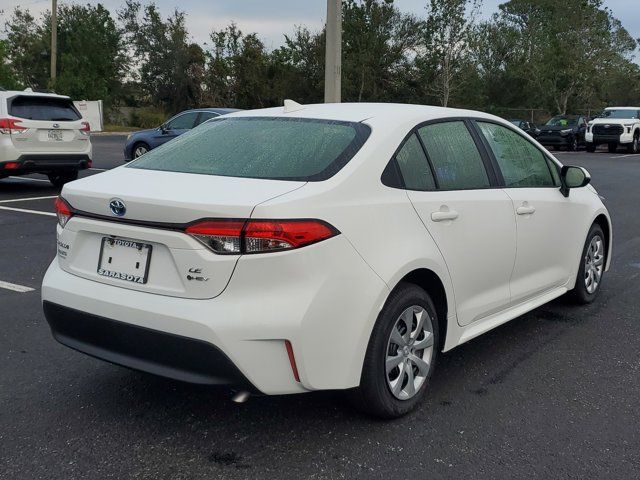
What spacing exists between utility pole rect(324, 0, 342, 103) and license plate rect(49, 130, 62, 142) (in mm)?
4850

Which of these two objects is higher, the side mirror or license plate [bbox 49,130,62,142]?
license plate [bbox 49,130,62,142]

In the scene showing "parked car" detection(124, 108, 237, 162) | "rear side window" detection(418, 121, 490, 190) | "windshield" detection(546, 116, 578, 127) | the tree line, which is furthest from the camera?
the tree line

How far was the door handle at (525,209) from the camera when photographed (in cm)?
440

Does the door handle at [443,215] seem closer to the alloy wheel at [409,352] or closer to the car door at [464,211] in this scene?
the car door at [464,211]

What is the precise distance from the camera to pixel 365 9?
143ft

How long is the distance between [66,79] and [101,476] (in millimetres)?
42967

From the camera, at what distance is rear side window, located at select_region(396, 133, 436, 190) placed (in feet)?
11.9

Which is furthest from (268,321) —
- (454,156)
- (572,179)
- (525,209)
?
(572,179)

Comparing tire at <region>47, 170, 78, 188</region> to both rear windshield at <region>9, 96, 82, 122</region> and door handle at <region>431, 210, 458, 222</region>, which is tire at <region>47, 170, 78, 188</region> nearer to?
rear windshield at <region>9, 96, 82, 122</region>

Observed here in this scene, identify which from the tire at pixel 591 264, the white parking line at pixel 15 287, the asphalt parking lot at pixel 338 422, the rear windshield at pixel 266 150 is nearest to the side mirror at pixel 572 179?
the tire at pixel 591 264

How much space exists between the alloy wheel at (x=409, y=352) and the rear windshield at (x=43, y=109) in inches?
399

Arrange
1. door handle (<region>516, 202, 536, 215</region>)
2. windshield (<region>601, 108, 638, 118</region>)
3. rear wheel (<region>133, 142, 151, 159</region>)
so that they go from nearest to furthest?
1. door handle (<region>516, 202, 536, 215</region>)
2. rear wheel (<region>133, 142, 151, 159</region>)
3. windshield (<region>601, 108, 638, 118</region>)

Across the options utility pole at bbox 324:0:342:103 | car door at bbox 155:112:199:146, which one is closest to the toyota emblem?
utility pole at bbox 324:0:342:103

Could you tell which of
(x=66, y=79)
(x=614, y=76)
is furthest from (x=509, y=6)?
(x=66, y=79)
